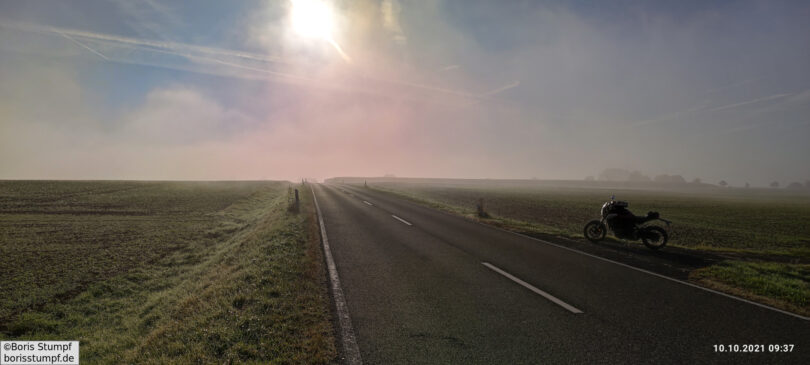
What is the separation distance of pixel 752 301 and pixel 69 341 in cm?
1224

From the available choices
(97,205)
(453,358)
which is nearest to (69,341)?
(453,358)

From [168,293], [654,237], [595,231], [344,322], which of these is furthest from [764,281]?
[168,293]

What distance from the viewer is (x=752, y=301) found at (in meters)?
5.38

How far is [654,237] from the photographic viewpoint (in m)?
9.99

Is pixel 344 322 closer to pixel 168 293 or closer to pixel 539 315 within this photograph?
pixel 539 315

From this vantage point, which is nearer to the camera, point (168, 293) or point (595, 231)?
point (168, 293)

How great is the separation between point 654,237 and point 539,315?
8.25 metres

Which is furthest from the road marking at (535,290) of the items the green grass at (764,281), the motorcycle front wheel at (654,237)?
the motorcycle front wheel at (654,237)

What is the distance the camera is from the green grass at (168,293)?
13.0 feet

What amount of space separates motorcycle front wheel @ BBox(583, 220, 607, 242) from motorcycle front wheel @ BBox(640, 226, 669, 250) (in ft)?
3.95

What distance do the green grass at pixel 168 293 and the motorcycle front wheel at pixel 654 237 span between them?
10.6 m

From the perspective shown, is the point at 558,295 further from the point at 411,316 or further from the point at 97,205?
the point at 97,205

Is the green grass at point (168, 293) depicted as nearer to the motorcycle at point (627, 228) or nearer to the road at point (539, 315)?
the road at point (539, 315)

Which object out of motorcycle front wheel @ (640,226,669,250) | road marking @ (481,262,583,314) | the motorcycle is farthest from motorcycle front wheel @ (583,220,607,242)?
road marking @ (481,262,583,314)
